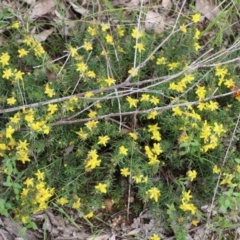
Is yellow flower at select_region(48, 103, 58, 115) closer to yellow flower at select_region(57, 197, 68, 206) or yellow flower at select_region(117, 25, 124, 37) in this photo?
yellow flower at select_region(57, 197, 68, 206)

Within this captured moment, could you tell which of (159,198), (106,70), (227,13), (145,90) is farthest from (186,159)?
(227,13)

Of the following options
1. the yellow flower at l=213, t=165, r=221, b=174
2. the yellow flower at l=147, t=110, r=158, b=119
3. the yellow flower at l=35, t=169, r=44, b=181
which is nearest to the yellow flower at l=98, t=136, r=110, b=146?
the yellow flower at l=147, t=110, r=158, b=119

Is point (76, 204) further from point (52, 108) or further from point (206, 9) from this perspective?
point (206, 9)

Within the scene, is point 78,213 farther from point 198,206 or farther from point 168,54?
point 168,54

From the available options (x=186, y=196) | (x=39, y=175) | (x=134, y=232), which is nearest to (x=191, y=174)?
(x=186, y=196)

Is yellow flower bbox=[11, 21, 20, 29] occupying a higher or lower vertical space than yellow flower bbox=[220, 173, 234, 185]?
higher
